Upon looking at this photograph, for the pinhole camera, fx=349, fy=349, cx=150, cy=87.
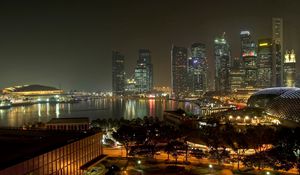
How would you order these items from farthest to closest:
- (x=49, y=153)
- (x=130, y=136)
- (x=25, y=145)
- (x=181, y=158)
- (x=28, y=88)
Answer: (x=28, y=88)
(x=130, y=136)
(x=181, y=158)
(x=25, y=145)
(x=49, y=153)

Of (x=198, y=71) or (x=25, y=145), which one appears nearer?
(x=25, y=145)

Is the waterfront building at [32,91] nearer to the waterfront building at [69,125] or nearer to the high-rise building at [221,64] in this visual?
the high-rise building at [221,64]

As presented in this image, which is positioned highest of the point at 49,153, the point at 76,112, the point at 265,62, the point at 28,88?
the point at 265,62

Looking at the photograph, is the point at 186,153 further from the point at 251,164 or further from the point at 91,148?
the point at 91,148

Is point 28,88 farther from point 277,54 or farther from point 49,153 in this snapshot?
point 49,153

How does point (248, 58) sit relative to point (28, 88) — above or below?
above

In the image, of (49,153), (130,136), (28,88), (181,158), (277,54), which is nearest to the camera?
(49,153)

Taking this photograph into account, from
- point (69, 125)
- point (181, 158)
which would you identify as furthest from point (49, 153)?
point (69, 125)

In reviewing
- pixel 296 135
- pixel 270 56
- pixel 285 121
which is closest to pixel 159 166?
pixel 296 135
